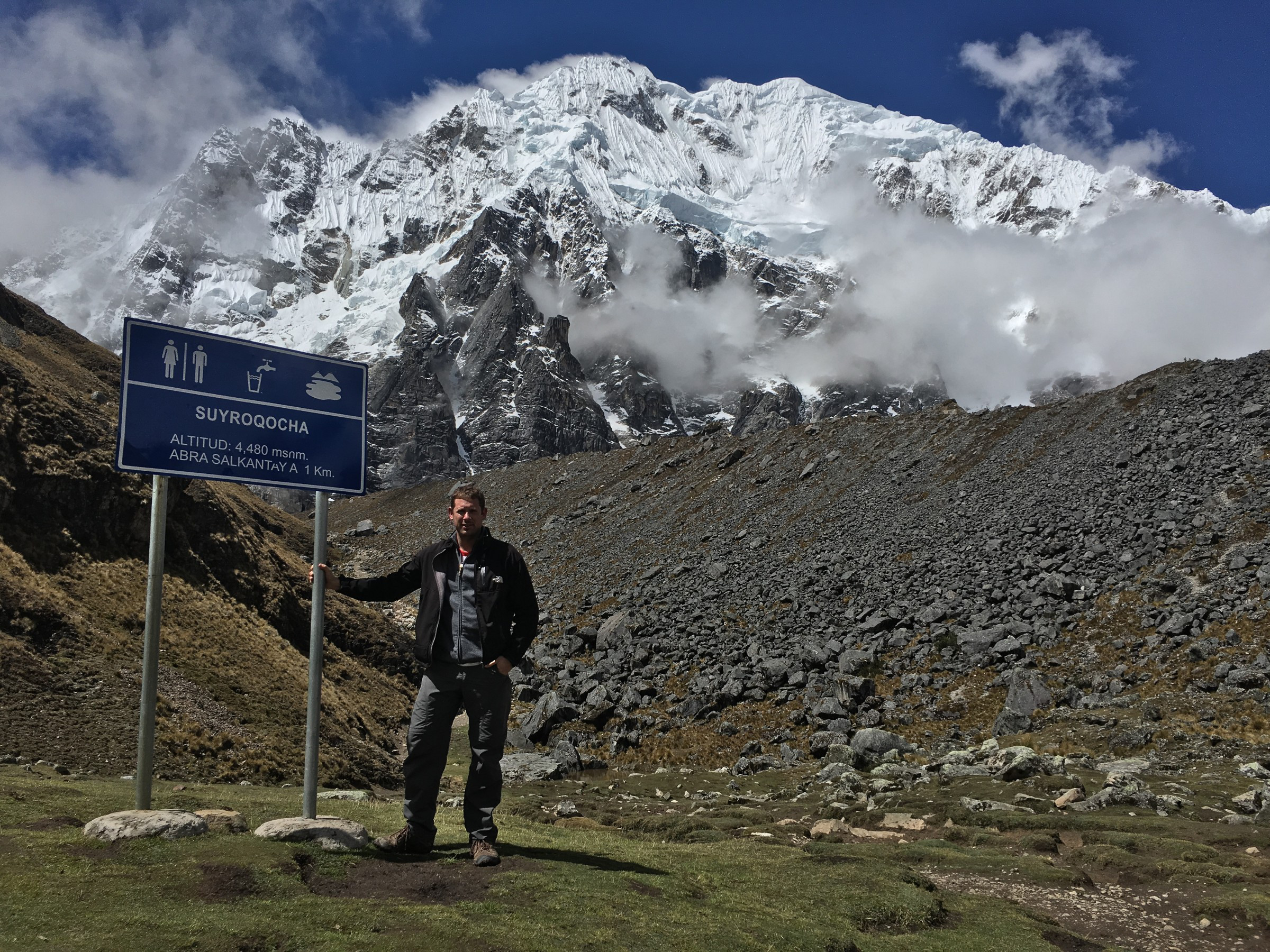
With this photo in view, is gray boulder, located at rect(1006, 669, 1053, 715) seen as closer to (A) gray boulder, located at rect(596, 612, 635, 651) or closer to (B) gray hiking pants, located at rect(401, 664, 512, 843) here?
(A) gray boulder, located at rect(596, 612, 635, 651)

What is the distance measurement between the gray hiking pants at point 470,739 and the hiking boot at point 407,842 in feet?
0.17

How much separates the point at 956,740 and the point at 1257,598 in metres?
10.1

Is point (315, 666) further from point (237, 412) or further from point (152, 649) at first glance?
point (237, 412)

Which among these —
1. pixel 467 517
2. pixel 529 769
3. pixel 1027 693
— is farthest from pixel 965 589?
pixel 467 517

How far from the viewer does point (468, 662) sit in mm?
7309

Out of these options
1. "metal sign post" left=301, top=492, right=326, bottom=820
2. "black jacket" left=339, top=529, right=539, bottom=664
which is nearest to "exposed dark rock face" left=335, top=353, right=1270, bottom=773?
"black jacket" left=339, top=529, right=539, bottom=664

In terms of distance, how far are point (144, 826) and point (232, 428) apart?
11.1ft

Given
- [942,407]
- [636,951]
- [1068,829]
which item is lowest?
[1068,829]

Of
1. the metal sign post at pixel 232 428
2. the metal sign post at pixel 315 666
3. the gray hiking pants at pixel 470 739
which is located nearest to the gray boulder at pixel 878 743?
the gray hiking pants at pixel 470 739

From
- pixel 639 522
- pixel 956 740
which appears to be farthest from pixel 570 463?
pixel 956 740

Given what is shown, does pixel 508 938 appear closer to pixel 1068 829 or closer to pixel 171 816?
pixel 171 816

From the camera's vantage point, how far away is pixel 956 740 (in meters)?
22.1

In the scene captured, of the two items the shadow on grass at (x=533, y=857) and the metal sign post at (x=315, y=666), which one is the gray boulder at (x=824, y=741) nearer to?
the shadow on grass at (x=533, y=857)

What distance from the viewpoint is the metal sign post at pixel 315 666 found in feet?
25.6
